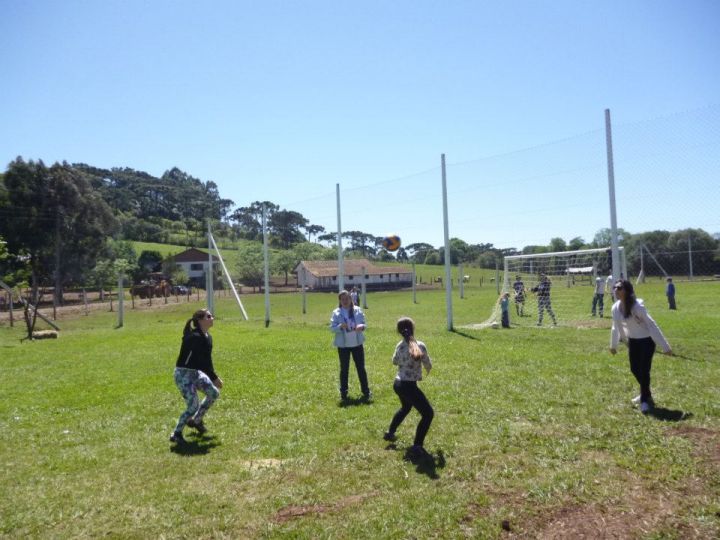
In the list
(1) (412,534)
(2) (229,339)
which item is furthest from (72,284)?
(1) (412,534)

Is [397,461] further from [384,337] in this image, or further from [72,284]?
[72,284]

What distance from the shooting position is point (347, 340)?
900cm

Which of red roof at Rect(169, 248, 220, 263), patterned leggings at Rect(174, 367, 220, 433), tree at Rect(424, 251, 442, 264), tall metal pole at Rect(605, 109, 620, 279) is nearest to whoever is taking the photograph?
patterned leggings at Rect(174, 367, 220, 433)

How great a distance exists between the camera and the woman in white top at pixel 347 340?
8922mm

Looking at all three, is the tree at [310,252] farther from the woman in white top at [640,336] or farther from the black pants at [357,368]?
the woman in white top at [640,336]

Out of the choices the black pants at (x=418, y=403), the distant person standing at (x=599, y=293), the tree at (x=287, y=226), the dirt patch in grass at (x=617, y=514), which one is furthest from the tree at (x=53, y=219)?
the dirt patch in grass at (x=617, y=514)

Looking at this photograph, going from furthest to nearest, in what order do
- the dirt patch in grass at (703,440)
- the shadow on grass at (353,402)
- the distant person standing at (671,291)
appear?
the distant person standing at (671,291)
the shadow on grass at (353,402)
the dirt patch in grass at (703,440)

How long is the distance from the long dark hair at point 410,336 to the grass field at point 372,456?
1.19m

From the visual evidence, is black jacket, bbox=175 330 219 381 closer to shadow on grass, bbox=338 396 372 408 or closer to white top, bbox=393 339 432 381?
shadow on grass, bbox=338 396 372 408

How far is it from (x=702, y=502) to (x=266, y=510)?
3.87 meters

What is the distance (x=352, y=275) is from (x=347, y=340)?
3420cm

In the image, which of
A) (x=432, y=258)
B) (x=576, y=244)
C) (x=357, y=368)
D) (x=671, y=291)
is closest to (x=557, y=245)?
(x=576, y=244)

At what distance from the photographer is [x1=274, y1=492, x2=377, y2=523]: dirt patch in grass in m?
4.80

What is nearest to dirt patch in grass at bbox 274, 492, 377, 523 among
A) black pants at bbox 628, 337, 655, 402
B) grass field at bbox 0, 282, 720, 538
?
grass field at bbox 0, 282, 720, 538
